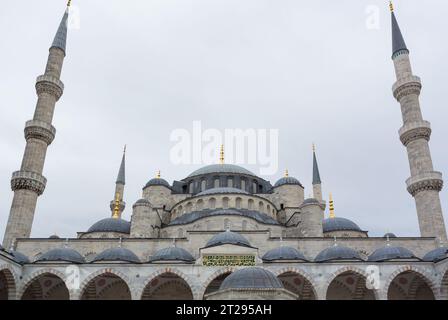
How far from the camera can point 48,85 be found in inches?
1058

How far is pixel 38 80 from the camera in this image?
2712 cm

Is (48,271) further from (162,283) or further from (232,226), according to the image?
(232,226)

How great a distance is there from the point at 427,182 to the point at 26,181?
22424 millimetres

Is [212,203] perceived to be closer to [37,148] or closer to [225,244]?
[225,244]

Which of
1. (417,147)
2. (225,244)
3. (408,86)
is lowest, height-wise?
(225,244)

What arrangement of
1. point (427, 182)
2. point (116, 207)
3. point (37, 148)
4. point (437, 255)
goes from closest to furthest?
point (437, 255), point (427, 182), point (37, 148), point (116, 207)

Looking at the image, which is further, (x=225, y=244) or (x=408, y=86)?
(x=408, y=86)

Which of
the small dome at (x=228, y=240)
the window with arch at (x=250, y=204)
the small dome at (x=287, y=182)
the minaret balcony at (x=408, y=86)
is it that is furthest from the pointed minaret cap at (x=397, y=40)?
the small dome at (x=228, y=240)

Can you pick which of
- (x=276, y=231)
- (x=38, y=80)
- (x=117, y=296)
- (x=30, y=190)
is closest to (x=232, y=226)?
(x=276, y=231)

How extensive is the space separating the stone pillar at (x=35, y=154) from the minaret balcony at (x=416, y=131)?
21515mm

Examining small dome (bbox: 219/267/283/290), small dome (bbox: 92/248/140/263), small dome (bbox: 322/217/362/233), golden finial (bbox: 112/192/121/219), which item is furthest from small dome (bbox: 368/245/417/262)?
golden finial (bbox: 112/192/121/219)

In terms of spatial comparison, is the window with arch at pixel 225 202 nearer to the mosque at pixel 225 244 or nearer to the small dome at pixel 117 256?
the mosque at pixel 225 244

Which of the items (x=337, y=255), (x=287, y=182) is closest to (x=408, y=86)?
(x=287, y=182)

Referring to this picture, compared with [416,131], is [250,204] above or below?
below
